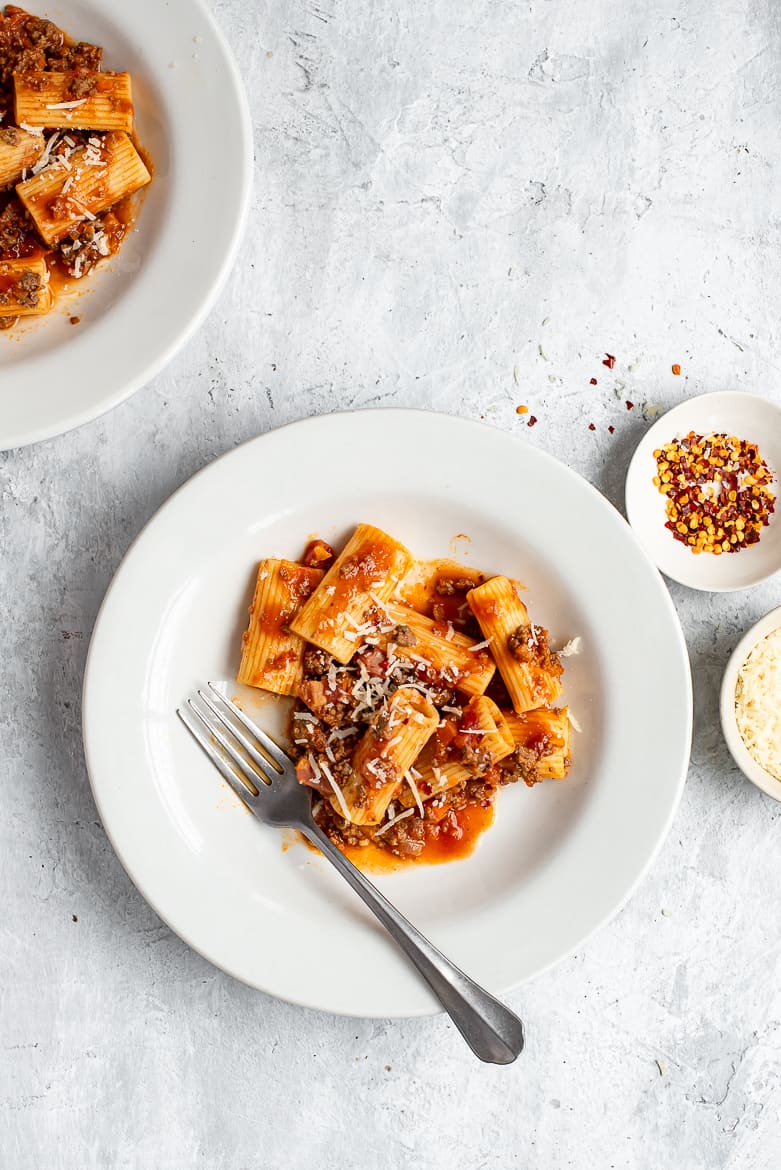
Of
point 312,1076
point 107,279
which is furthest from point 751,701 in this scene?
point 107,279

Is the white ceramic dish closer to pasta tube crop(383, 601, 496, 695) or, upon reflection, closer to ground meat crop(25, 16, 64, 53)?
pasta tube crop(383, 601, 496, 695)

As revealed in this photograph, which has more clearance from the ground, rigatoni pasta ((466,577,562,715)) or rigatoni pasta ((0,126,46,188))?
rigatoni pasta ((0,126,46,188))

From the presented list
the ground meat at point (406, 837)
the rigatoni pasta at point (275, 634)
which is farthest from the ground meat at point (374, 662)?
the ground meat at point (406, 837)

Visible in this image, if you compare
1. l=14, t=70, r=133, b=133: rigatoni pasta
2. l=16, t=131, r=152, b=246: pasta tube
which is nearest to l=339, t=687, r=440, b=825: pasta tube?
l=16, t=131, r=152, b=246: pasta tube

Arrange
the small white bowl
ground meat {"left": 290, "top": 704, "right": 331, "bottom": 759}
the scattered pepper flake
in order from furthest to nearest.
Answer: the scattered pepper flake, the small white bowl, ground meat {"left": 290, "top": 704, "right": 331, "bottom": 759}

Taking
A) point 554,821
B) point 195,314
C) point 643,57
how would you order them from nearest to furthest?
point 195,314, point 554,821, point 643,57

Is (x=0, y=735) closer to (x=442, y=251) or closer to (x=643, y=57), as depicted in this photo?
(x=442, y=251)
